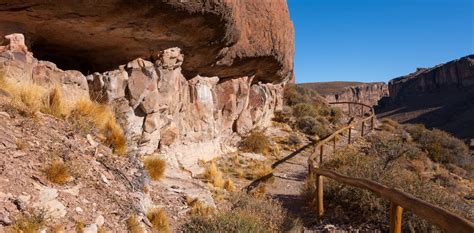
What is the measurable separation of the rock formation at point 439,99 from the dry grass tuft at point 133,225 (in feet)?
159

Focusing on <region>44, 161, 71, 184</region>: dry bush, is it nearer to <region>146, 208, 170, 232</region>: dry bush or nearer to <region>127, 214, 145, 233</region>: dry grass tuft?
<region>127, 214, 145, 233</region>: dry grass tuft

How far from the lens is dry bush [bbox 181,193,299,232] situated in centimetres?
528

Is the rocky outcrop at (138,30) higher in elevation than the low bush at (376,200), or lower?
higher

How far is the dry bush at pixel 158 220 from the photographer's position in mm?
5133

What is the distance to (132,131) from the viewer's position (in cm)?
766

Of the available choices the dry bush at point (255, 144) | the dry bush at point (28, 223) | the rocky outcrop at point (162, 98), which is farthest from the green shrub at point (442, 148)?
the dry bush at point (28, 223)

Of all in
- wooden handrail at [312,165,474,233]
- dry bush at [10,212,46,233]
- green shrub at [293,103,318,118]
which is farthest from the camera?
green shrub at [293,103,318,118]

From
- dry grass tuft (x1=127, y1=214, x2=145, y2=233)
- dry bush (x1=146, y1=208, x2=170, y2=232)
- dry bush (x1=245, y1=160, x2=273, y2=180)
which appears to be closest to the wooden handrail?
dry bush (x1=146, y1=208, x2=170, y2=232)

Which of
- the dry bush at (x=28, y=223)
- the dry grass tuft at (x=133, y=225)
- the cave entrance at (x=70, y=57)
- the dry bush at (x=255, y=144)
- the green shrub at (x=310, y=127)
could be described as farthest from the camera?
the green shrub at (x=310, y=127)

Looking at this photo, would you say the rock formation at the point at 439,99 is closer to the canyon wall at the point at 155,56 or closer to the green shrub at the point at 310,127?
the green shrub at the point at 310,127

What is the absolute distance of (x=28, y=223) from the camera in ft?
11.7

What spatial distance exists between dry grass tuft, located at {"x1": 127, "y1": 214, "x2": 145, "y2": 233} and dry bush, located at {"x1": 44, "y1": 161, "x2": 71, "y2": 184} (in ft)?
2.88

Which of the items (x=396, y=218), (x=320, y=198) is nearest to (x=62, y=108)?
(x=320, y=198)

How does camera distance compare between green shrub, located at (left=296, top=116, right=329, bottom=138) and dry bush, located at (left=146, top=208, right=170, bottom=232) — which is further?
green shrub, located at (left=296, top=116, right=329, bottom=138)
